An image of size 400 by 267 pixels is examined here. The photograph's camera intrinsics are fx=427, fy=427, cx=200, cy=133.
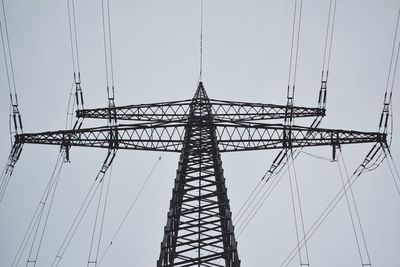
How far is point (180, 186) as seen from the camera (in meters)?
12.3

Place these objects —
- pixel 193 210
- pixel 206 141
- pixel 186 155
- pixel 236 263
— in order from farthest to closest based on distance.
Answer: pixel 206 141, pixel 186 155, pixel 193 210, pixel 236 263

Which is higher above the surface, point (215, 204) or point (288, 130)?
point (288, 130)

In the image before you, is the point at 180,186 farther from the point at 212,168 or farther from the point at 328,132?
the point at 328,132

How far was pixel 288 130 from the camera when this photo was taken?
15.6m

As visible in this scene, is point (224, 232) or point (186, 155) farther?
point (186, 155)

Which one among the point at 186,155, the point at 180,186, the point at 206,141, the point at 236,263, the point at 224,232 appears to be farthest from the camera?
the point at 206,141

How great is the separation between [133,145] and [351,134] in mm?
8055

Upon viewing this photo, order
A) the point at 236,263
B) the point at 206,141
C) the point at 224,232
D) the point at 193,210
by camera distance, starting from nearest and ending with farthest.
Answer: the point at 236,263 < the point at 224,232 < the point at 193,210 < the point at 206,141

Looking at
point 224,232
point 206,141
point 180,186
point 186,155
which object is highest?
point 206,141

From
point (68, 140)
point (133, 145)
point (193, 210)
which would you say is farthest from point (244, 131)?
point (68, 140)

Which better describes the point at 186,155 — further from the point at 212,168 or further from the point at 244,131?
the point at 244,131

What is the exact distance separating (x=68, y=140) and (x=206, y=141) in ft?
16.8

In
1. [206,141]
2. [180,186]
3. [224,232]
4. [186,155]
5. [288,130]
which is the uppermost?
[288,130]

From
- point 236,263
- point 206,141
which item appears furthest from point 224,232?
point 206,141
